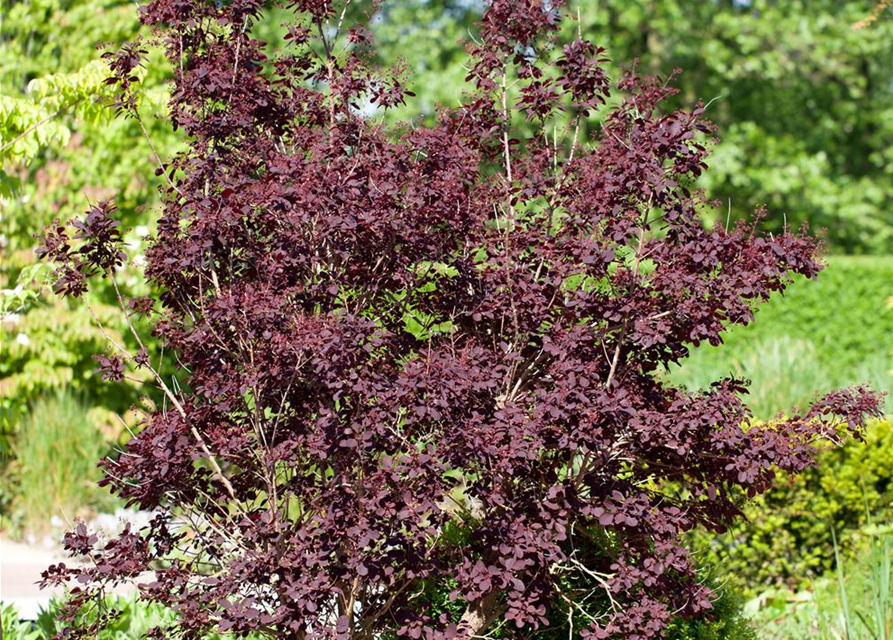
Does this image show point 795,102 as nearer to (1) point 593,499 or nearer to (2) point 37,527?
(2) point 37,527

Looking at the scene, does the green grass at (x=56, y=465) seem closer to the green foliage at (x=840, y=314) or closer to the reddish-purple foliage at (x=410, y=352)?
the reddish-purple foliage at (x=410, y=352)

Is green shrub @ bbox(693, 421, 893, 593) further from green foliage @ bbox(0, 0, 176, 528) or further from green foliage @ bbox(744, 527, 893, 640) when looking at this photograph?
green foliage @ bbox(0, 0, 176, 528)

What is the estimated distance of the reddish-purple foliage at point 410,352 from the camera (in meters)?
3.42

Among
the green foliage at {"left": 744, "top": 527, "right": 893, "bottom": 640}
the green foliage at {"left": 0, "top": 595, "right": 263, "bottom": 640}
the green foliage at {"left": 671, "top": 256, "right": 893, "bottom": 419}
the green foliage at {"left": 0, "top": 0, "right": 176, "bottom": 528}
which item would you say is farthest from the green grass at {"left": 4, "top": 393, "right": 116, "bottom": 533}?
the green foliage at {"left": 671, "top": 256, "right": 893, "bottom": 419}

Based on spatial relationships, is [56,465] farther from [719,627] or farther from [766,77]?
[766,77]

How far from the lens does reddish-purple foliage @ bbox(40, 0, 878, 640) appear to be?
3422mm

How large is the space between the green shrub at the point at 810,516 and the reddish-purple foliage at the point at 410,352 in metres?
2.71

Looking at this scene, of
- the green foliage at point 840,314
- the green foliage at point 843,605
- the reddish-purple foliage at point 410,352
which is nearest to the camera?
the reddish-purple foliage at point 410,352

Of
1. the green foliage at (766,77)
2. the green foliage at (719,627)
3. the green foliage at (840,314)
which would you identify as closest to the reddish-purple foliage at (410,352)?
the green foliage at (719,627)

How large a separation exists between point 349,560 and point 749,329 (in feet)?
37.3

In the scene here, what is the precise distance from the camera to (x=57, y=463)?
8.48 meters

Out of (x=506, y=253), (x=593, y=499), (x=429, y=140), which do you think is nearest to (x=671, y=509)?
(x=593, y=499)

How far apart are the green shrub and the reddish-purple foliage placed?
2.71 metres

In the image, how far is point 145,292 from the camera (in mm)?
9031
